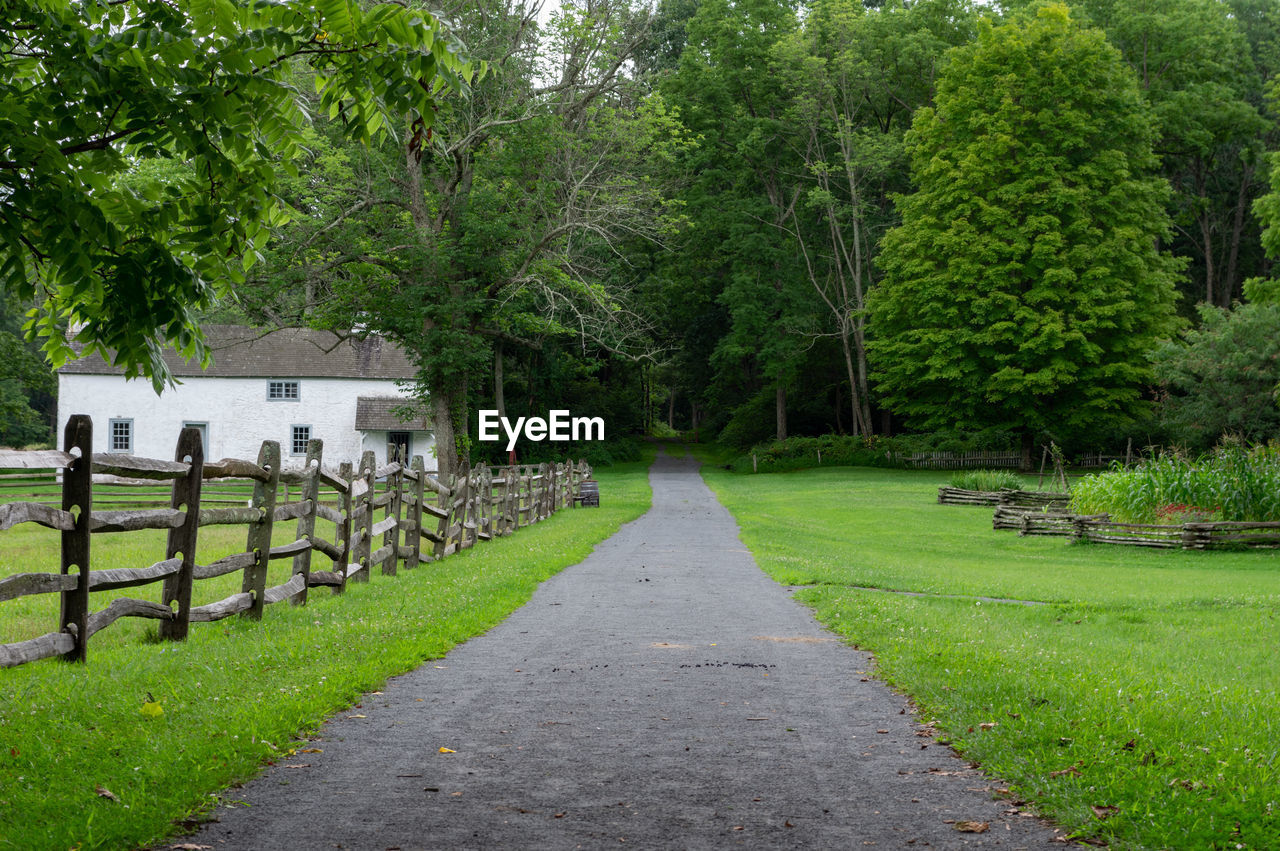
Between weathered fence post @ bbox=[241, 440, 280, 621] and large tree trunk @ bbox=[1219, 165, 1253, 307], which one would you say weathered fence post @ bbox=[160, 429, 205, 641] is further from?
large tree trunk @ bbox=[1219, 165, 1253, 307]

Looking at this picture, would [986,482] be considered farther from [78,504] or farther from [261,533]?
[78,504]

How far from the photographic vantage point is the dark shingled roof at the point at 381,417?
159 ft

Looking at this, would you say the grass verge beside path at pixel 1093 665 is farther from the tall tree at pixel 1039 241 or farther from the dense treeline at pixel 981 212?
the tall tree at pixel 1039 241

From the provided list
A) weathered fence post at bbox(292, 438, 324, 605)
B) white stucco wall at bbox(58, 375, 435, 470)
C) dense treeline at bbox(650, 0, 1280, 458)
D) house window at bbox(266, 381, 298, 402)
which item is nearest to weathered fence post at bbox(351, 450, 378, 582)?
weathered fence post at bbox(292, 438, 324, 605)

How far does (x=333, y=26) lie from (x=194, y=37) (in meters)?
0.73

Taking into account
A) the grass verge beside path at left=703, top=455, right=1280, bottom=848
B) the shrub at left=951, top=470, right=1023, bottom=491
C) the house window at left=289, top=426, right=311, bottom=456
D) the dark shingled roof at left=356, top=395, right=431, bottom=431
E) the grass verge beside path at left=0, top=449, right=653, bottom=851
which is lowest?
the grass verge beside path at left=703, top=455, right=1280, bottom=848

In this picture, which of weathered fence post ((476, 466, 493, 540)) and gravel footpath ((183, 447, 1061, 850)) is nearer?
gravel footpath ((183, 447, 1061, 850))

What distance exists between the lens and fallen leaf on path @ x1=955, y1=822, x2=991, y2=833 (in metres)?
5.04

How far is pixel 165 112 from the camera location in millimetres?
5074

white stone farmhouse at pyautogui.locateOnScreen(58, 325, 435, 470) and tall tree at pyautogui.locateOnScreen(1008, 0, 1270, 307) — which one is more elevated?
tall tree at pyautogui.locateOnScreen(1008, 0, 1270, 307)

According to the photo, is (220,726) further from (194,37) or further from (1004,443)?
(1004,443)

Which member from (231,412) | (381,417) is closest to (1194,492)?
(381,417)

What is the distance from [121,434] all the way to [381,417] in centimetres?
1133

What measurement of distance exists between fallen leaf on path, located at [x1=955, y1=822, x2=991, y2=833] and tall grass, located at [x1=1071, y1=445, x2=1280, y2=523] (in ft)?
67.1
